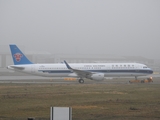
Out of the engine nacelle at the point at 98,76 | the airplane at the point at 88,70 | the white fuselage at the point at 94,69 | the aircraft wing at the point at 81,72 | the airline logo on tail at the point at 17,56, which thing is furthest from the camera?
the airline logo on tail at the point at 17,56

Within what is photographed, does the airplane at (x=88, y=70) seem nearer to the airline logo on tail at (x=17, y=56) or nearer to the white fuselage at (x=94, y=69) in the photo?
the white fuselage at (x=94, y=69)

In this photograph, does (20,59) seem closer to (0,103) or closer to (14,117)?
(0,103)

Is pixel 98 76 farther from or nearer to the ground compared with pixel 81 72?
nearer to the ground

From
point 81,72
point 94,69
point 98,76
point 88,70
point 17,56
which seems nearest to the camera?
point 98,76

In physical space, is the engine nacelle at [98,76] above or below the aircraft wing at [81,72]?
below

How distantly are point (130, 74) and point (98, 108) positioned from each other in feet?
116

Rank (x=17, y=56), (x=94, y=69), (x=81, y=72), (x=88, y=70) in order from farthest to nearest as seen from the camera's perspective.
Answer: (x=17, y=56) → (x=88, y=70) → (x=94, y=69) → (x=81, y=72)

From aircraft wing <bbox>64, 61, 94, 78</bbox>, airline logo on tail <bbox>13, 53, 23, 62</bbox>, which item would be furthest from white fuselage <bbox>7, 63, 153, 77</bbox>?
airline logo on tail <bbox>13, 53, 23, 62</bbox>

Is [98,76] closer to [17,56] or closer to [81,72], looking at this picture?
[81,72]

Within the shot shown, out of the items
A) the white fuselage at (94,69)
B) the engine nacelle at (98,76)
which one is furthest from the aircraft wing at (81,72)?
the white fuselage at (94,69)

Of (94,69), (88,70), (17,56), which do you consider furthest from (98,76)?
(17,56)

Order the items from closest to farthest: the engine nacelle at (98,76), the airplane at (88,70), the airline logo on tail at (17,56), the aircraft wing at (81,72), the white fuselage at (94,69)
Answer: the engine nacelle at (98,76) < the aircraft wing at (81,72) < the airplane at (88,70) < the white fuselage at (94,69) < the airline logo on tail at (17,56)

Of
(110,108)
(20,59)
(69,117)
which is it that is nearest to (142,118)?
(110,108)

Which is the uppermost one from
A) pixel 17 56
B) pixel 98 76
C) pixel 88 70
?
pixel 17 56
